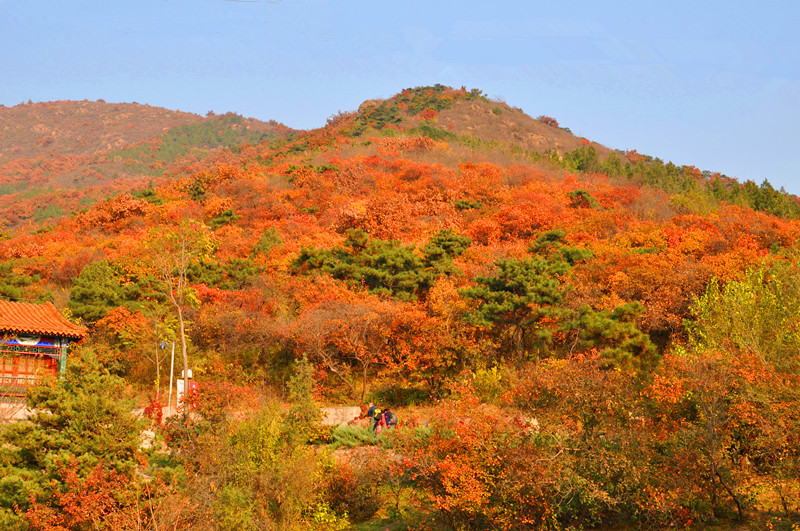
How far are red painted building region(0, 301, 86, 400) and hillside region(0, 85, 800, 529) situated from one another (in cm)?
159

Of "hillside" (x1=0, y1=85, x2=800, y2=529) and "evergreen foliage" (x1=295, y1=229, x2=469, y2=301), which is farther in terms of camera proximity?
"evergreen foliage" (x1=295, y1=229, x2=469, y2=301)

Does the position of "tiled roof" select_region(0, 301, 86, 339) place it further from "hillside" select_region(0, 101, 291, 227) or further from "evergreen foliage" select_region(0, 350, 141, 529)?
"hillside" select_region(0, 101, 291, 227)

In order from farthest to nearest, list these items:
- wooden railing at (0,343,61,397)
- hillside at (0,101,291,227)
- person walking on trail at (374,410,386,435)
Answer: hillside at (0,101,291,227), wooden railing at (0,343,61,397), person walking on trail at (374,410,386,435)

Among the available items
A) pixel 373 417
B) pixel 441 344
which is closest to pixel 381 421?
pixel 373 417

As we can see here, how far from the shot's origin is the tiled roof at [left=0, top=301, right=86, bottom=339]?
715 inches

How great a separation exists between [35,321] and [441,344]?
40.8 ft

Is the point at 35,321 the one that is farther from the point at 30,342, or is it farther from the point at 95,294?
the point at 95,294

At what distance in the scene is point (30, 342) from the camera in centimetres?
A: 1867

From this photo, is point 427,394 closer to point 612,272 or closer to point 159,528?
point 612,272

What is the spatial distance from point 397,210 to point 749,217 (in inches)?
680

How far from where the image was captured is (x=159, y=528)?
8664 millimetres

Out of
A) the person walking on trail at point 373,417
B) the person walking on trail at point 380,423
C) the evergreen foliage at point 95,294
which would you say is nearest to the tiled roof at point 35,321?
the evergreen foliage at point 95,294

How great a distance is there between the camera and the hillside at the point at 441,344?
32.5 feet

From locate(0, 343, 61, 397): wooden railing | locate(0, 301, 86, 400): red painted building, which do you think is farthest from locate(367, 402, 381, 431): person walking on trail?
locate(0, 343, 61, 397): wooden railing
